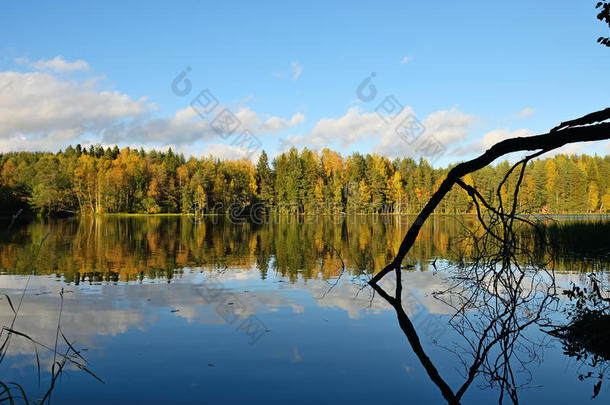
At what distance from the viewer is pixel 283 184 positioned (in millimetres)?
98562

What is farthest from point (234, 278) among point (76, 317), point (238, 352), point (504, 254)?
point (504, 254)

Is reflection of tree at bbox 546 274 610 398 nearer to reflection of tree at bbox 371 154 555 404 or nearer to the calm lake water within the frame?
the calm lake water

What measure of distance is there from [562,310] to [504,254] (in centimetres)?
417

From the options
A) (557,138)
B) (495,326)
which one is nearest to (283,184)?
(495,326)

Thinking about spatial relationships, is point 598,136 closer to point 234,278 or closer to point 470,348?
point 470,348

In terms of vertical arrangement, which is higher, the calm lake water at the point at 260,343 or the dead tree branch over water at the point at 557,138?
the dead tree branch over water at the point at 557,138

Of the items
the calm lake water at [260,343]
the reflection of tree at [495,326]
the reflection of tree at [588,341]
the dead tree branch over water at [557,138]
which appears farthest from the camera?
the reflection of tree at [588,341]

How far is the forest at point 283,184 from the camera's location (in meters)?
86.3

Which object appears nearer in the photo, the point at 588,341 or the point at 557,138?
the point at 557,138

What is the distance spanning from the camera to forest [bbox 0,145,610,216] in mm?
86312

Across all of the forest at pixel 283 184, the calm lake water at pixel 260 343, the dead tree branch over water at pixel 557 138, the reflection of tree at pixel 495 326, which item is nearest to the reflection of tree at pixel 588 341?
the calm lake water at pixel 260 343

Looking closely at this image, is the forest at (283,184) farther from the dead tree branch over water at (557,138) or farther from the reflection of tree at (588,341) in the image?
the dead tree branch over water at (557,138)

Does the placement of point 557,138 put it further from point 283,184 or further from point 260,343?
point 283,184

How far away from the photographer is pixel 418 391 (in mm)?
4961
